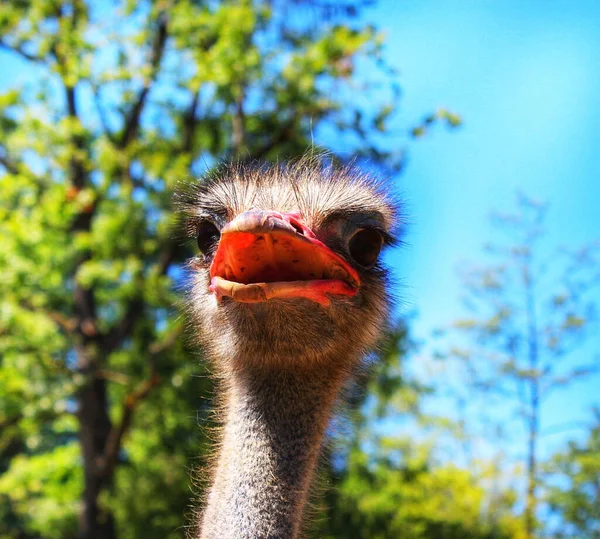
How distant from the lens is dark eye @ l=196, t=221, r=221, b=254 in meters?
1.72

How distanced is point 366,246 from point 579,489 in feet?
30.0

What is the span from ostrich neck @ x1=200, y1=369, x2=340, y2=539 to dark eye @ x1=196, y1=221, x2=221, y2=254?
311 mm

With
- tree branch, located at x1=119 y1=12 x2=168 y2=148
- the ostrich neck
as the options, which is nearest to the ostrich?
the ostrich neck

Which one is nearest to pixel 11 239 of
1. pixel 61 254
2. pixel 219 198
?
pixel 61 254

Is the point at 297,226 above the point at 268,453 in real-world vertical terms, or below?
above

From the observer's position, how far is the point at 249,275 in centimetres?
129

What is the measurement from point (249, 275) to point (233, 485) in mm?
445

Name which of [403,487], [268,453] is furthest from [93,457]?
[268,453]

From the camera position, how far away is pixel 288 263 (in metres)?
1.31

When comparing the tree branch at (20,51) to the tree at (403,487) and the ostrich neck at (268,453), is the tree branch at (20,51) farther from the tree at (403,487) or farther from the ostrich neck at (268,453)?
the ostrich neck at (268,453)

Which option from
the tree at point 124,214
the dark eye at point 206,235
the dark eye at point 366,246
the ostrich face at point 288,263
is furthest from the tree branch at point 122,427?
the dark eye at point 366,246

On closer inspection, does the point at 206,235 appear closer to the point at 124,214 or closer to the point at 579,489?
the point at 124,214

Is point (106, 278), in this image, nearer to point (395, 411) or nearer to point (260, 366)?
point (260, 366)

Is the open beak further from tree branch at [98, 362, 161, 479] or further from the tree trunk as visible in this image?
the tree trunk
